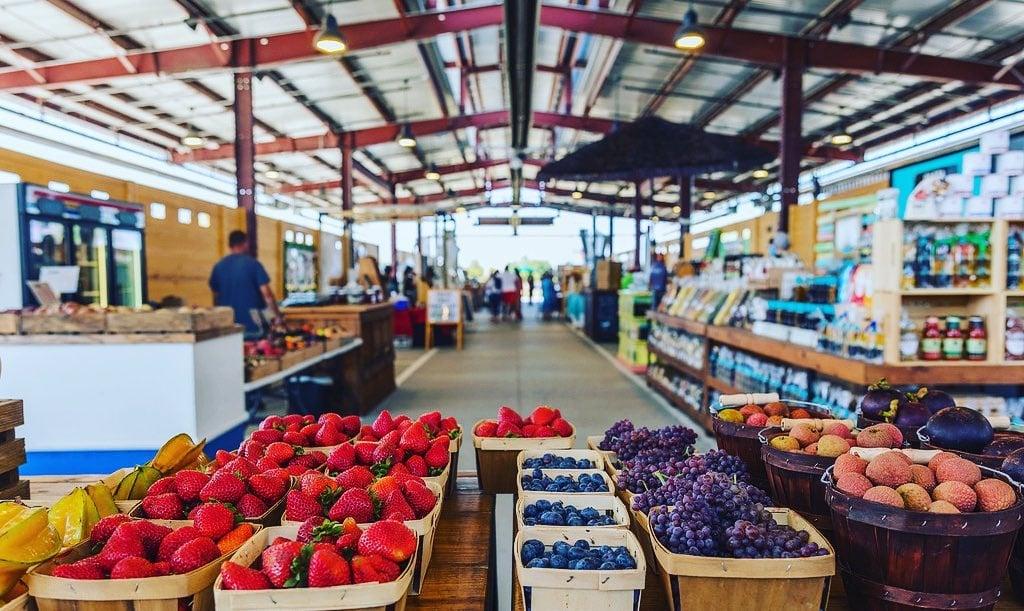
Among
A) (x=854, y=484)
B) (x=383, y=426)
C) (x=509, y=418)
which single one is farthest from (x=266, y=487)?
(x=854, y=484)

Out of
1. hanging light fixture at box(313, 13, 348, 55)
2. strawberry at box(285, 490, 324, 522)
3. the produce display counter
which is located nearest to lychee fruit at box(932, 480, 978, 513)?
strawberry at box(285, 490, 324, 522)

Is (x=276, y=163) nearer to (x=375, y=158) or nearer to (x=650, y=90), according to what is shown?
(x=375, y=158)

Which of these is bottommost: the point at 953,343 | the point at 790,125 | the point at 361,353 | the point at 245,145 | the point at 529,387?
the point at 529,387

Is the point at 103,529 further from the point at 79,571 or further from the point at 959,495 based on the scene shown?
the point at 959,495

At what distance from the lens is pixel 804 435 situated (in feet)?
5.04

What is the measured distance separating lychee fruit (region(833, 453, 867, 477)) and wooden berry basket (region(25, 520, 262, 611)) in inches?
47.0

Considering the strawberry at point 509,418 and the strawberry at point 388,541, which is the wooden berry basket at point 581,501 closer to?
the strawberry at point 388,541

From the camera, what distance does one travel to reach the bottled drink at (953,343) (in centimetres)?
321

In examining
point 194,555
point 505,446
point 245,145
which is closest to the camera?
point 194,555

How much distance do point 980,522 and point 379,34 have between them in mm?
8179

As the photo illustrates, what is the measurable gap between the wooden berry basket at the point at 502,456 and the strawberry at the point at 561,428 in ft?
0.18

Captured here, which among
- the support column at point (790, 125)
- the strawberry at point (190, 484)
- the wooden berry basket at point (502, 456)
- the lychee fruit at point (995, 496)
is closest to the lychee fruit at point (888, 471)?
the lychee fruit at point (995, 496)

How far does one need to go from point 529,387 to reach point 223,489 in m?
6.04

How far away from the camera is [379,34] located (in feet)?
25.8
